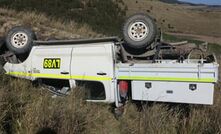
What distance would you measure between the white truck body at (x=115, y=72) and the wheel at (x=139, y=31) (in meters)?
0.42

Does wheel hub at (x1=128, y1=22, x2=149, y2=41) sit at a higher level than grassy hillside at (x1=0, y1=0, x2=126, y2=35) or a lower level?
lower

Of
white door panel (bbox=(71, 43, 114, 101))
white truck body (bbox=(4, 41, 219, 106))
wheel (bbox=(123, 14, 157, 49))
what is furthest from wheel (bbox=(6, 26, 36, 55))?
wheel (bbox=(123, 14, 157, 49))

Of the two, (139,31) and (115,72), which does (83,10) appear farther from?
(115,72)

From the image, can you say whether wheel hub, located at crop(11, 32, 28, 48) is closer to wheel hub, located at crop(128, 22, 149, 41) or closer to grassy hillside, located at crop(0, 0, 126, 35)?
wheel hub, located at crop(128, 22, 149, 41)

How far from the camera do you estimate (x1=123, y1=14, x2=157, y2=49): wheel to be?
8.54 metres

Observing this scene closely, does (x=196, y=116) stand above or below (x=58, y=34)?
below

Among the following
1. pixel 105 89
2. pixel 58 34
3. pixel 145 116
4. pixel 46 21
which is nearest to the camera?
pixel 145 116

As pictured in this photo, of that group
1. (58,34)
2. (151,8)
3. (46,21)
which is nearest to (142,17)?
(58,34)

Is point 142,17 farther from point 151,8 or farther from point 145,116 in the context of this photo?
point 151,8

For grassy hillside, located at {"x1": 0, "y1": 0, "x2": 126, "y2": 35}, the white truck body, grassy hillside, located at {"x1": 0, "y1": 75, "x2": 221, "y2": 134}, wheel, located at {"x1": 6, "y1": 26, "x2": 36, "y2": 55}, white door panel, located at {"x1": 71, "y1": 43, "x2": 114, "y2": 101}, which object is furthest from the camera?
grassy hillside, located at {"x1": 0, "y1": 0, "x2": 126, "y2": 35}

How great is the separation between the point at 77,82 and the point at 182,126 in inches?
103

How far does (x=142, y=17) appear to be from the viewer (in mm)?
8633

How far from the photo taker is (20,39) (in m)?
9.50

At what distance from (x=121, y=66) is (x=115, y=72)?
0.57ft
